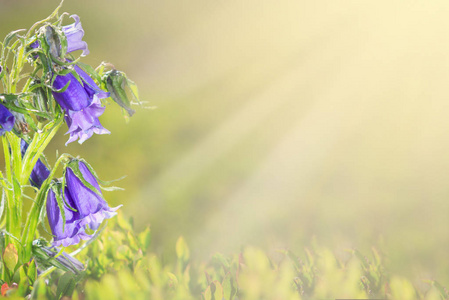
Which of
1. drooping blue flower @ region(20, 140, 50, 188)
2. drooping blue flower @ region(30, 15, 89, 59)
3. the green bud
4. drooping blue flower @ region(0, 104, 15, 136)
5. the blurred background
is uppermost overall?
drooping blue flower @ region(30, 15, 89, 59)

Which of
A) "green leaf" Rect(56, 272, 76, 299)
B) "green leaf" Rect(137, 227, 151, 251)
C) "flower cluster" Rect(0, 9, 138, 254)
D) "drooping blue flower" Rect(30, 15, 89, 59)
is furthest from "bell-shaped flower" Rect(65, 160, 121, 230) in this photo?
"green leaf" Rect(137, 227, 151, 251)

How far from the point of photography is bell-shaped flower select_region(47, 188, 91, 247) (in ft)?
5.60

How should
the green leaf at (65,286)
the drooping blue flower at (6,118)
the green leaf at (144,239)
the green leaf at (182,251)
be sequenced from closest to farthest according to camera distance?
→ the drooping blue flower at (6,118)
the green leaf at (65,286)
the green leaf at (182,251)
the green leaf at (144,239)

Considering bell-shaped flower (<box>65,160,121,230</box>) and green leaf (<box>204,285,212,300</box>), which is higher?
bell-shaped flower (<box>65,160,121,230</box>)

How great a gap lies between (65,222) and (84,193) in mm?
119

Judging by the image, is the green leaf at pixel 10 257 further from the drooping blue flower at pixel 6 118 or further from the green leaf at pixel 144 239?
the green leaf at pixel 144 239

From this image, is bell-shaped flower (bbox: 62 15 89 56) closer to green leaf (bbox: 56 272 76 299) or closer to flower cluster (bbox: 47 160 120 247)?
flower cluster (bbox: 47 160 120 247)

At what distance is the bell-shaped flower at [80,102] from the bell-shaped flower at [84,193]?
91 mm

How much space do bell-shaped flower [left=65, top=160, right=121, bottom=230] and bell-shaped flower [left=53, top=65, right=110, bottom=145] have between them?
91mm

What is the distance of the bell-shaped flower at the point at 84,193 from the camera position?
1.67 meters

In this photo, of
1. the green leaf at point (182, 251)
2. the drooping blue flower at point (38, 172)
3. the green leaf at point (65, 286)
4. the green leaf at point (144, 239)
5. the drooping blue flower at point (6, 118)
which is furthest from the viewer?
the green leaf at point (144, 239)

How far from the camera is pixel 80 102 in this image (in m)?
1.62

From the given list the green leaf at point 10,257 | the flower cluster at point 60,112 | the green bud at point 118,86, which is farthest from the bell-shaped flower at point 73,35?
the green leaf at point 10,257

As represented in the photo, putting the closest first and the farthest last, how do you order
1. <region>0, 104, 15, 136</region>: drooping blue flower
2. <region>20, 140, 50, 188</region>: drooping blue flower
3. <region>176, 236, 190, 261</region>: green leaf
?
<region>0, 104, 15, 136</region>: drooping blue flower → <region>20, 140, 50, 188</region>: drooping blue flower → <region>176, 236, 190, 261</region>: green leaf
